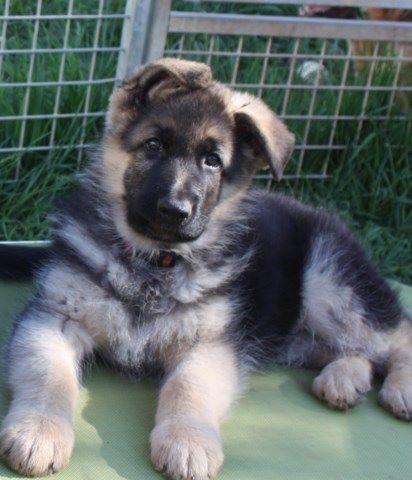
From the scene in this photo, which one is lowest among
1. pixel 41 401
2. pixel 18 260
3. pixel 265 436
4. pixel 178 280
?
pixel 265 436

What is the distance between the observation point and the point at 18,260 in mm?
4207

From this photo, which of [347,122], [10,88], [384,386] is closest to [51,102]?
[10,88]

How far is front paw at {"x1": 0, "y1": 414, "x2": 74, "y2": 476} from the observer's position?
2.93 meters

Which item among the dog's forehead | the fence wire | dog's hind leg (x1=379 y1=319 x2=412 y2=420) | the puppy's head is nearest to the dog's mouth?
the puppy's head

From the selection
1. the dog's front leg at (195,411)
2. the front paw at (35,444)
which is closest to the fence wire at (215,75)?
the dog's front leg at (195,411)

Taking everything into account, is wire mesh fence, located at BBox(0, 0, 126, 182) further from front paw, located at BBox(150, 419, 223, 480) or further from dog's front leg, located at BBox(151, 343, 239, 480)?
front paw, located at BBox(150, 419, 223, 480)

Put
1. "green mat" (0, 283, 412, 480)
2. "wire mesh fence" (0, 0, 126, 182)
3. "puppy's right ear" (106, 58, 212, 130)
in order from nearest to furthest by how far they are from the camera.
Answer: "green mat" (0, 283, 412, 480)
"puppy's right ear" (106, 58, 212, 130)
"wire mesh fence" (0, 0, 126, 182)

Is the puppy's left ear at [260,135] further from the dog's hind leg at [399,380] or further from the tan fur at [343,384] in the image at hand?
the dog's hind leg at [399,380]

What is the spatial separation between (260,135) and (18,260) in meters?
1.22

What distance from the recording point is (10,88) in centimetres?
514

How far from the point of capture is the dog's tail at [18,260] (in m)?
4.18

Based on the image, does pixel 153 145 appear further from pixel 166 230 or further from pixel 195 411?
pixel 195 411

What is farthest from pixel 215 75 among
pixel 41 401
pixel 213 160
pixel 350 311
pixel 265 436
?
pixel 41 401

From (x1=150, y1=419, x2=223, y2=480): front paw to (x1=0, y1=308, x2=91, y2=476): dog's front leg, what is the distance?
0.27 meters
